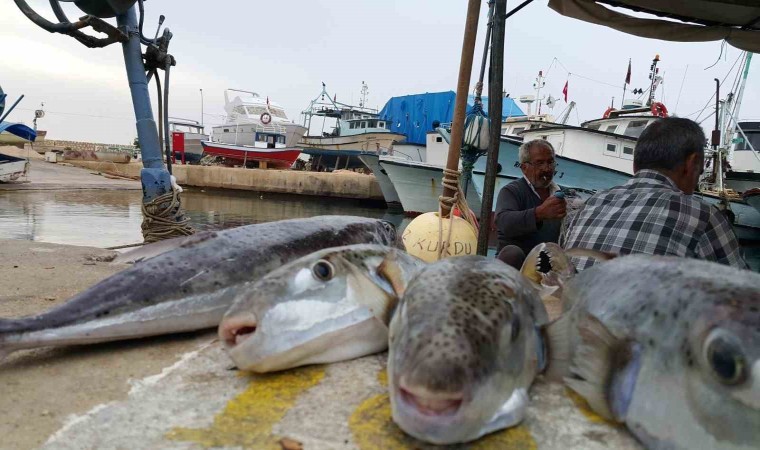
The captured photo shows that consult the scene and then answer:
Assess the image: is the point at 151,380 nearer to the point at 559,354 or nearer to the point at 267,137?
the point at 559,354

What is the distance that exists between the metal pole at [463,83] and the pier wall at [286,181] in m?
22.0

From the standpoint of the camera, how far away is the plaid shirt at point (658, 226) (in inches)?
94.9

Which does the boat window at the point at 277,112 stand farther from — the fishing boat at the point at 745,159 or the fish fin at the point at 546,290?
the fish fin at the point at 546,290

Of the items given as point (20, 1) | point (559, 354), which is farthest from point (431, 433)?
point (20, 1)

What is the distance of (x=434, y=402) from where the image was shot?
3.85 feet

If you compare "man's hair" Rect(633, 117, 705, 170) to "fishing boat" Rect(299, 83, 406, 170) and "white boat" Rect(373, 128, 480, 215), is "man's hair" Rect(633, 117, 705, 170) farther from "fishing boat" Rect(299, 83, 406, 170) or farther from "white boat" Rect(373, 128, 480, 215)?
"fishing boat" Rect(299, 83, 406, 170)

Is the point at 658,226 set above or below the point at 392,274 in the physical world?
above

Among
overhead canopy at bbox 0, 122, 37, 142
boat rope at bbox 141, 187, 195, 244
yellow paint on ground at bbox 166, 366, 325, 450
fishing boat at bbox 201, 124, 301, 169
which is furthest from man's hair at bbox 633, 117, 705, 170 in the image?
fishing boat at bbox 201, 124, 301, 169

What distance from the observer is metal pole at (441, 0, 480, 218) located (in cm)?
393

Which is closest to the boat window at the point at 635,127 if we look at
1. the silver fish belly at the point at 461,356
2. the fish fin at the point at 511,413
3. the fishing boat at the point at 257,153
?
the silver fish belly at the point at 461,356

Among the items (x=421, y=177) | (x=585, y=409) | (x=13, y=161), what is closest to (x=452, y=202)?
(x=585, y=409)

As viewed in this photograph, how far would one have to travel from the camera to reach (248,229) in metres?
2.54

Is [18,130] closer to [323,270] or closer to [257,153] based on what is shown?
[257,153]

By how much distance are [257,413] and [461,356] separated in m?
0.68
